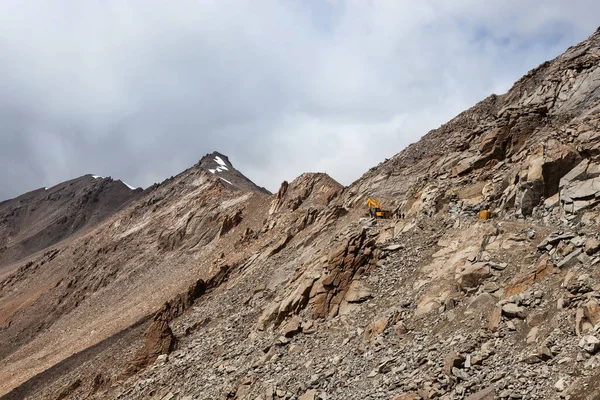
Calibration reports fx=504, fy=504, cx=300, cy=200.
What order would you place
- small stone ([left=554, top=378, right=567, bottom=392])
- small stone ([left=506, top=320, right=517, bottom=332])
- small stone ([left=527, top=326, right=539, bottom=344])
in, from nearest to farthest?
small stone ([left=554, top=378, right=567, bottom=392]) → small stone ([left=527, top=326, right=539, bottom=344]) → small stone ([left=506, top=320, right=517, bottom=332])

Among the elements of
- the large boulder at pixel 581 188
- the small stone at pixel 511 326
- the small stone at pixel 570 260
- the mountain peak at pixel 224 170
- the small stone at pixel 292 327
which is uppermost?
the mountain peak at pixel 224 170

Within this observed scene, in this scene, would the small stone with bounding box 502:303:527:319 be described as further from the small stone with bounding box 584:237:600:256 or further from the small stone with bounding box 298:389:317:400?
the small stone with bounding box 298:389:317:400

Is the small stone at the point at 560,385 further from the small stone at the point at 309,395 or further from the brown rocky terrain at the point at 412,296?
the small stone at the point at 309,395

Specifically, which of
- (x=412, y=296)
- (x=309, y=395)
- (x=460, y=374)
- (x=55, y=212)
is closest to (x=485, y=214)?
(x=412, y=296)

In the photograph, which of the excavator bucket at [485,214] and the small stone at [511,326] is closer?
the small stone at [511,326]

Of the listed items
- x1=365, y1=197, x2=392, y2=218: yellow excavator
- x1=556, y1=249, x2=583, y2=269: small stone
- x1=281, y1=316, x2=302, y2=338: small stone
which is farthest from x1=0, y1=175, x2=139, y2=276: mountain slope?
x1=556, y1=249, x2=583, y2=269: small stone

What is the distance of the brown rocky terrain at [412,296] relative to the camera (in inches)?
580

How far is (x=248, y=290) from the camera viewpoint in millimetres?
32844

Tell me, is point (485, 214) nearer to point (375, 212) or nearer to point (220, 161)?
point (375, 212)

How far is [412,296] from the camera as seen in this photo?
67.6 feet

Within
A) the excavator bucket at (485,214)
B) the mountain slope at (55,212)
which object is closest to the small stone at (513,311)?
the excavator bucket at (485,214)

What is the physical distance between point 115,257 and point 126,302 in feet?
61.8

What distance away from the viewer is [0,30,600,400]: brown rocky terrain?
48.3ft

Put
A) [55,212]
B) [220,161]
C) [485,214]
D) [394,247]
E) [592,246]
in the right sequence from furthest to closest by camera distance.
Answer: [55,212] → [220,161] → [394,247] → [485,214] → [592,246]
